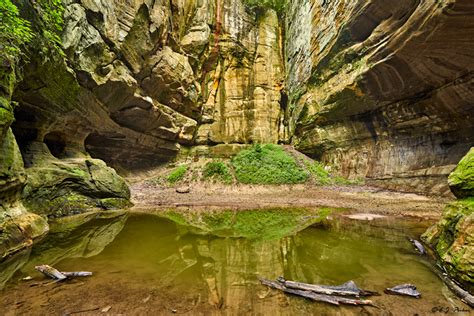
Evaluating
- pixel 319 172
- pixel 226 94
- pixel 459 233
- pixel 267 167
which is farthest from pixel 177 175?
pixel 459 233

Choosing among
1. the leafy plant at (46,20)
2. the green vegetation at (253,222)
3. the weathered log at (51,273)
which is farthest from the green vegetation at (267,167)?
the weathered log at (51,273)

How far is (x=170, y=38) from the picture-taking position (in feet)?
57.0

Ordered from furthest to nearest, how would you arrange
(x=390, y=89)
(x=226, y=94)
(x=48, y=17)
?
1. (x=226, y=94)
2. (x=390, y=89)
3. (x=48, y=17)

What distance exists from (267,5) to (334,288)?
3065 centimetres

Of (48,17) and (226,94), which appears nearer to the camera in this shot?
(48,17)

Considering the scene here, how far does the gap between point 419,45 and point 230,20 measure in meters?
19.3

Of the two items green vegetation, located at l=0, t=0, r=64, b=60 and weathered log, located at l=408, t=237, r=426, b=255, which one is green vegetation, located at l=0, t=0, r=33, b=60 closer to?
green vegetation, located at l=0, t=0, r=64, b=60

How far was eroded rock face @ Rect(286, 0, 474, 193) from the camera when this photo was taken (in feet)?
31.6

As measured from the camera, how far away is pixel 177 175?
17984 millimetres

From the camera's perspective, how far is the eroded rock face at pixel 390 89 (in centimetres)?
962

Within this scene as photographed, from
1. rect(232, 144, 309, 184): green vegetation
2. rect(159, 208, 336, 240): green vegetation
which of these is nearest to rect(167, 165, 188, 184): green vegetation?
rect(232, 144, 309, 184): green vegetation

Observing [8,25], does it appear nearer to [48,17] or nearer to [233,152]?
[48,17]

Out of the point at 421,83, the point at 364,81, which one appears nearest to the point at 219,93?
the point at 364,81

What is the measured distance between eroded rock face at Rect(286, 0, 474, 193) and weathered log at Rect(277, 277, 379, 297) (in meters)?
10.3
